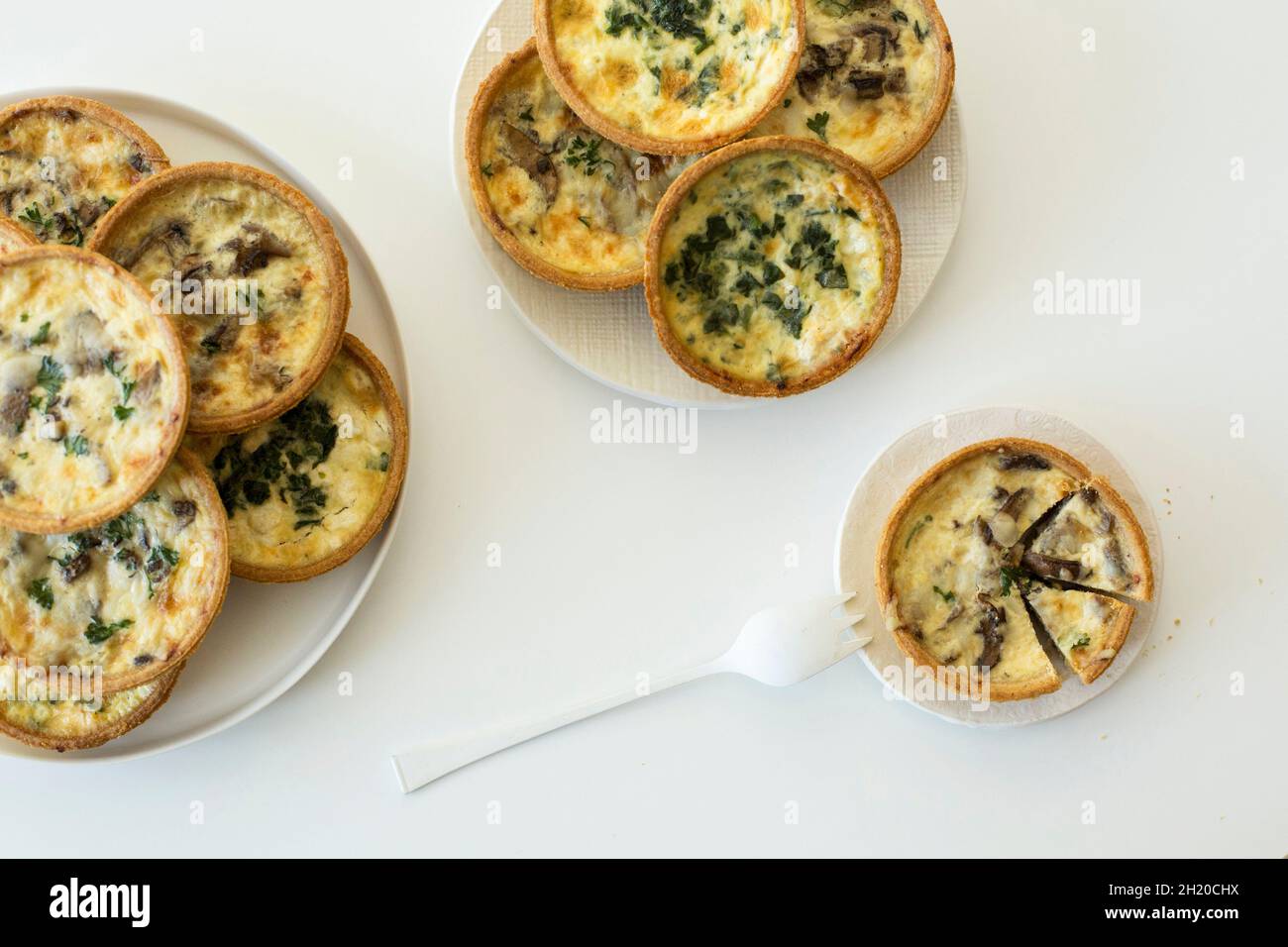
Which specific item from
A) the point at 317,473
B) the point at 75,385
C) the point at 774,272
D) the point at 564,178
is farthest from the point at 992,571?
the point at 75,385

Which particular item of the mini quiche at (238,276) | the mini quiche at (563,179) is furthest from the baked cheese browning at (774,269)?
the mini quiche at (238,276)

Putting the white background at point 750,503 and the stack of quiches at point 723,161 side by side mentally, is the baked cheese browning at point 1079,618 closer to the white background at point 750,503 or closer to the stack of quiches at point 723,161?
the white background at point 750,503

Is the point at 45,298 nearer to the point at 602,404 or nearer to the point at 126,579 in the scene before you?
the point at 126,579

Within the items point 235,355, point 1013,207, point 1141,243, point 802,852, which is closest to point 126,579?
point 235,355


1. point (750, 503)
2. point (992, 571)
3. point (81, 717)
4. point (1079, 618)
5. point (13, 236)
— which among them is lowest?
point (81, 717)

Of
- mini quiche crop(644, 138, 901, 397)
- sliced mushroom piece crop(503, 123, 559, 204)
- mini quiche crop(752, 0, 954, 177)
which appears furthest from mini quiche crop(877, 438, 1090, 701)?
sliced mushroom piece crop(503, 123, 559, 204)

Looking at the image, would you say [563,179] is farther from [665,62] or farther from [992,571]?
[992,571]

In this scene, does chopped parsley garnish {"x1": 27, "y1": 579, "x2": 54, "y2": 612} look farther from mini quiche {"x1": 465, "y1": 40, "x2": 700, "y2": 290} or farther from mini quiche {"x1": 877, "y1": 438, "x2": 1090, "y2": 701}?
mini quiche {"x1": 877, "y1": 438, "x2": 1090, "y2": 701}
